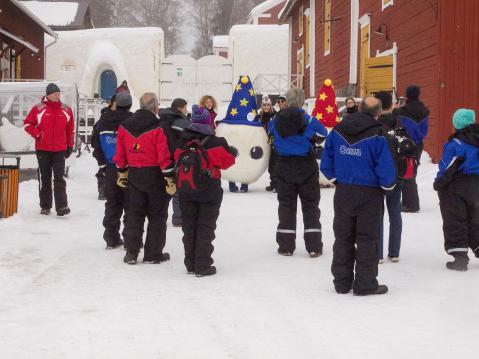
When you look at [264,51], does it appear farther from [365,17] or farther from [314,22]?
[365,17]

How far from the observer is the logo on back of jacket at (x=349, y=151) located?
5837 mm

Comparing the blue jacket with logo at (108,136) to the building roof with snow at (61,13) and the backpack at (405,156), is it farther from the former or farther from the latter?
the building roof with snow at (61,13)

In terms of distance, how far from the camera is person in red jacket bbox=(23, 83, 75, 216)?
32.5 ft

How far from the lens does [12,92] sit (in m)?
15.9

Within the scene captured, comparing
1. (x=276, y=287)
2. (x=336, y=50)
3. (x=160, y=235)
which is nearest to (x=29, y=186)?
(x=160, y=235)

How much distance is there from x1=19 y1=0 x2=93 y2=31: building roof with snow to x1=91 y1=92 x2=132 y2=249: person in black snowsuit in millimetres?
41541

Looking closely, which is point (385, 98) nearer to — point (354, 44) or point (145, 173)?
point (145, 173)

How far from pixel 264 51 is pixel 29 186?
27.9 m

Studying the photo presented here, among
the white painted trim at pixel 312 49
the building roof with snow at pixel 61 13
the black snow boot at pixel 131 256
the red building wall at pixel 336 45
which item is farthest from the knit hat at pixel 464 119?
the building roof with snow at pixel 61 13

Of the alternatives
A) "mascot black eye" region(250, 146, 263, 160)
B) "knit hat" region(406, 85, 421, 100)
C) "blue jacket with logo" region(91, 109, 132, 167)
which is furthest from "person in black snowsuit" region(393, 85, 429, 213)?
"blue jacket with logo" region(91, 109, 132, 167)

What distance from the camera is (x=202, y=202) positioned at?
21.7 ft

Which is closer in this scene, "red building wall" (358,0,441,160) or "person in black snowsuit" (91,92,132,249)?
"person in black snowsuit" (91,92,132,249)

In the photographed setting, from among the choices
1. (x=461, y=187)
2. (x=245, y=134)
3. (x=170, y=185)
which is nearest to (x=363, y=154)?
(x=461, y=187)

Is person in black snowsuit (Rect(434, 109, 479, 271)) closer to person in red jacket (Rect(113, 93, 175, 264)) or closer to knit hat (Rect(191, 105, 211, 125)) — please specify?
knit hat (Rect(191, 105, 211, 125))
